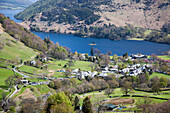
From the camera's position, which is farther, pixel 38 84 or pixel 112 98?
pixel 38 84

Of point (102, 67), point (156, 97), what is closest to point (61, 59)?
point (102, 67)

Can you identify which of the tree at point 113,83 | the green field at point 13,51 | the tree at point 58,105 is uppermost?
the tree at point 58,105

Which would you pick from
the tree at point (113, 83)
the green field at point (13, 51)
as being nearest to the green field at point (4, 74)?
the green field at point (13, 51)

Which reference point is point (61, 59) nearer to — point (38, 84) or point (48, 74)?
point (48, 74)

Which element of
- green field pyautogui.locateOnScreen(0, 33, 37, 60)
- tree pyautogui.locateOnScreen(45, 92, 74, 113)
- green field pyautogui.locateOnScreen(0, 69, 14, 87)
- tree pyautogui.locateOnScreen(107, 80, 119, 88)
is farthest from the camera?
green field pyautogui.locateOnScreen(0, 33, 37, 60)

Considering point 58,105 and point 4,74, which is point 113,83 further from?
point 4,74

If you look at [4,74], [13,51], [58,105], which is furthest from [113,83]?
[13,51]

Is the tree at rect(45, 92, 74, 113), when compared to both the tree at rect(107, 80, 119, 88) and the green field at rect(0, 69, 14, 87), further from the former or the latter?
the tree at rect(107, 80, 119, 88)

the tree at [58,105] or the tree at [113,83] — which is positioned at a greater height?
the tree at [58,105]

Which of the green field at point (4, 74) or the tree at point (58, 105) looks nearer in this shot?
the tree at point (58, 105)

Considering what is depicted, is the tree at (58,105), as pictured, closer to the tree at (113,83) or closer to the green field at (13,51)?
the tree at (113,83)

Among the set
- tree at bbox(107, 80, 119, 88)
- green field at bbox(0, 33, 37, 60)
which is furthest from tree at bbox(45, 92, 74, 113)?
green field at bbox(0, 33, 37, 60)
